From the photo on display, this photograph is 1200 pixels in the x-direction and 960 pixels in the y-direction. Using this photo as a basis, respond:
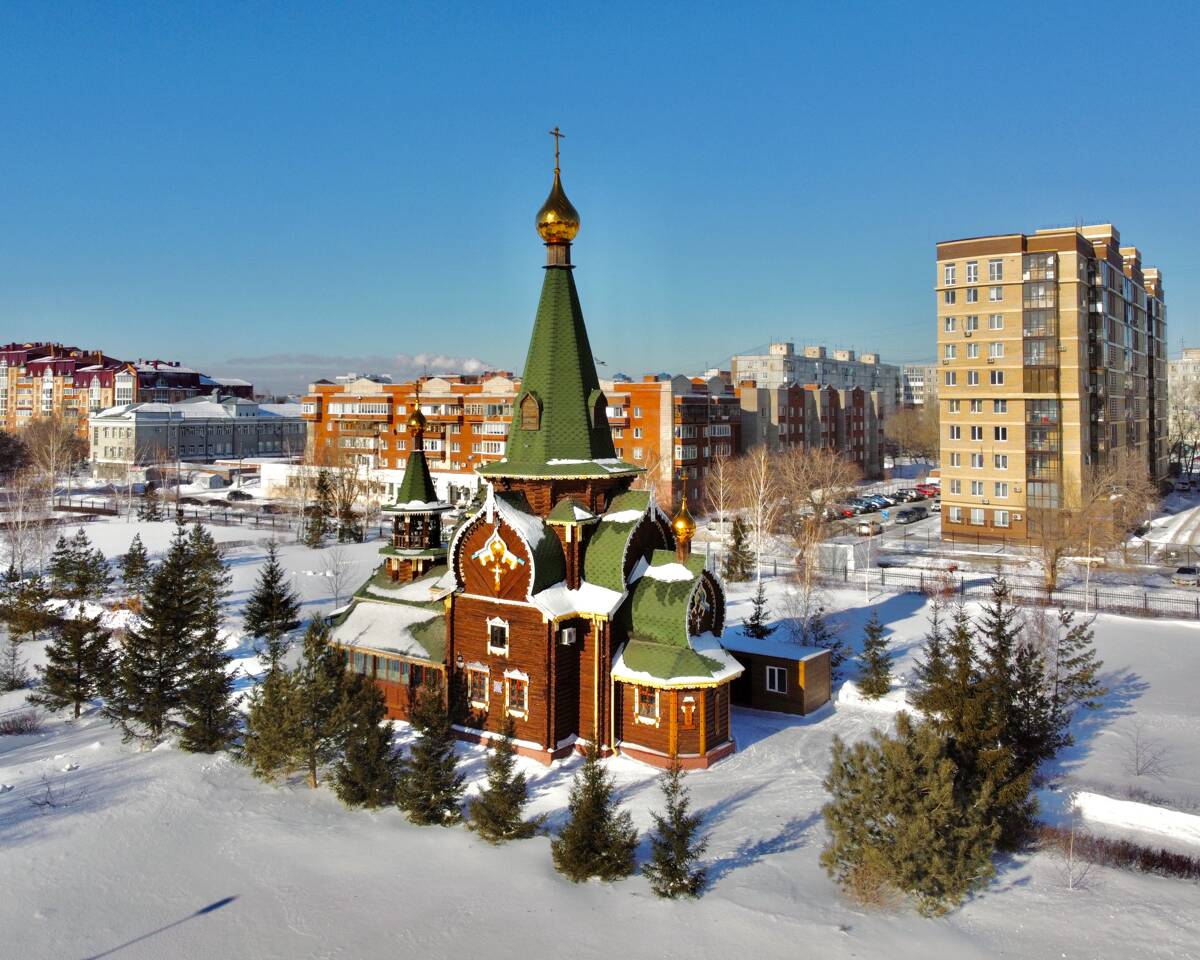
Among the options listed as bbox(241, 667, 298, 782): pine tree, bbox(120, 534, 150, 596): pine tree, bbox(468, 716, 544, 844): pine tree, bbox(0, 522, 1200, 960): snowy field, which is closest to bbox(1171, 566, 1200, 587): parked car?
bbox(0, 522, 1200, 960): snowy field

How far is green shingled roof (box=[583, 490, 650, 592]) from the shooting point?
1802 cm

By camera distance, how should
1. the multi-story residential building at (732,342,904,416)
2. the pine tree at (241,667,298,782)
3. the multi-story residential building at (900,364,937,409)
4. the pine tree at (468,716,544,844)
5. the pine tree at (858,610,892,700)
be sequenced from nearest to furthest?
the pine tree at (468,716,544,844)
the pine tree at (241,667,298,782)
the pine tree at (858,610,892,700)
the multi-story residential building at (732,342,904,416)
the multi-story residential building at (900,364,937,409)

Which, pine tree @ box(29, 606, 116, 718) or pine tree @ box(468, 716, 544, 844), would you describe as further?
pine tree @ box(29, 606, 116, 718)

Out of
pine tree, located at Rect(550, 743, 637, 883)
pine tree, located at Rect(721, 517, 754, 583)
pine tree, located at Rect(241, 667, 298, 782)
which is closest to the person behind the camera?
pine tree, located at Rect(550, 743, 637, 883)

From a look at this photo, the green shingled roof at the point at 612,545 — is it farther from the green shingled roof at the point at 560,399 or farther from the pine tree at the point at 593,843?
the pine tree at the point at 593,843

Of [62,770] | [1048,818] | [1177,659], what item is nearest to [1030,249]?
[1177,659]

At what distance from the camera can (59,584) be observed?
1224 inches

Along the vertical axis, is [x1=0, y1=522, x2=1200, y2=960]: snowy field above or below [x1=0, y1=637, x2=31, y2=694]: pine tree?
below

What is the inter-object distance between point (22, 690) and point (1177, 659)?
31466mm

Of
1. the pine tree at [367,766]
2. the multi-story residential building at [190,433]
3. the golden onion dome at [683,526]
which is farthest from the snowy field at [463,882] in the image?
the multi-story residential building at [190,433]

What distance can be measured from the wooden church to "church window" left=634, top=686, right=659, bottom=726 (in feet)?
0.10

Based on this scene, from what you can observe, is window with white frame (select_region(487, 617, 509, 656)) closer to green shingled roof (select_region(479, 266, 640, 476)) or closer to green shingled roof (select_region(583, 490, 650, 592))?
green shingled roof (select_region(583, 490, 650, 592))

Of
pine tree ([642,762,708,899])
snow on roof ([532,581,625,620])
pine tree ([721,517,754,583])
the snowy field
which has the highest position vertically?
snow on roof ([532,581,625,620])

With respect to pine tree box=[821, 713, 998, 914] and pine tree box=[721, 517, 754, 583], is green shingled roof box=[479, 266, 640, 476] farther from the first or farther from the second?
pine tree box=[721, 517, 754, 583]
